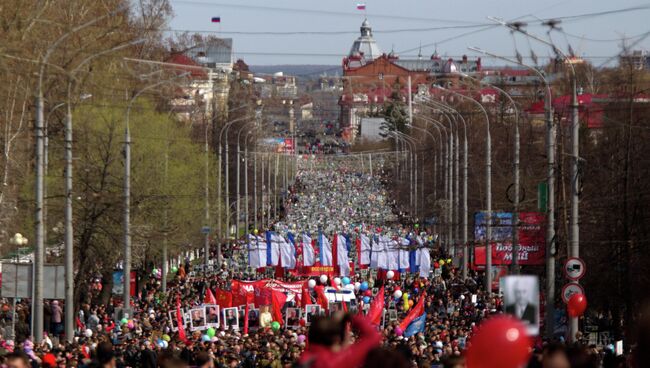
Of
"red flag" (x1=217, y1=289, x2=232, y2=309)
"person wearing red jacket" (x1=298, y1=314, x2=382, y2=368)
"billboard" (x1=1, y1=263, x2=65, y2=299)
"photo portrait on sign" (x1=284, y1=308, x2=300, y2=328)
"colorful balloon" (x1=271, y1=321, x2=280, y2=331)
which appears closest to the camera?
"person wearing red jacket" (x1=298, y1=314, x2=382, y2=368)

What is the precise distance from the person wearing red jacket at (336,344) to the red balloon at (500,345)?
830mm

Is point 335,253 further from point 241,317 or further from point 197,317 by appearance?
point 197,317

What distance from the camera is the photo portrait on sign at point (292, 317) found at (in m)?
35.0

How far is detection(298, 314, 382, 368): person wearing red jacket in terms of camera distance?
22.9ft

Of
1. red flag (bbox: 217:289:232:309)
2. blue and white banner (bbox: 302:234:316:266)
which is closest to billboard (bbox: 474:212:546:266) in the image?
red flag (bbox: 217:289:232:309)

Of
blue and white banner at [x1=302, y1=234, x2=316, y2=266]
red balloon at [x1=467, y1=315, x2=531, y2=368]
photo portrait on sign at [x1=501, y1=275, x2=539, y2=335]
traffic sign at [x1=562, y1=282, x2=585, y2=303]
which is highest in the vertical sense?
red balloon at [x1=467, y1=315, x2=531, y2=368]

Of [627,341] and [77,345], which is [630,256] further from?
[77,345]

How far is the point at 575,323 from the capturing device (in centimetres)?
2455

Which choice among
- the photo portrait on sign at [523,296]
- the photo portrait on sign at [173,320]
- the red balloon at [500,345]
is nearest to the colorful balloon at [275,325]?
the photo portrait on sign at [173,320]

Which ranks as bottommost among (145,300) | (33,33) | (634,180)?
(145,300)

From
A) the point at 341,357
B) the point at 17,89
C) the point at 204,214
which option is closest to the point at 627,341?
the point at 17,89

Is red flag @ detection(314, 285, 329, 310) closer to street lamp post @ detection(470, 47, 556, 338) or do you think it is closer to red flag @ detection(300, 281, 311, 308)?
red flag @ detection(300, 281, 311, 308)

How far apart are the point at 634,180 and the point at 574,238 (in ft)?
30.7

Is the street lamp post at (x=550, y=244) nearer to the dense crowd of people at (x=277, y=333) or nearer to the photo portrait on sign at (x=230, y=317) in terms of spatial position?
the dense crowd of people at (x=277, y=333)
